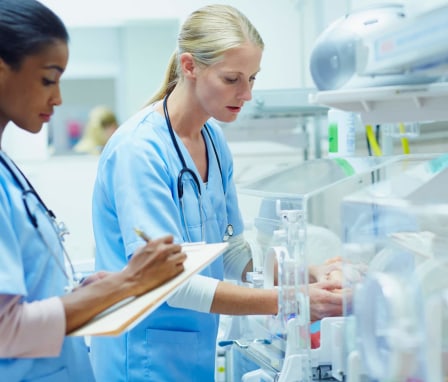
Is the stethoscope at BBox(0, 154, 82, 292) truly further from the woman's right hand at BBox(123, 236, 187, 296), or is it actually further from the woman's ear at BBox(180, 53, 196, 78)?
the woman's ear at BBox(180, 53, 196, 78)

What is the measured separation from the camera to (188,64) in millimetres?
1607

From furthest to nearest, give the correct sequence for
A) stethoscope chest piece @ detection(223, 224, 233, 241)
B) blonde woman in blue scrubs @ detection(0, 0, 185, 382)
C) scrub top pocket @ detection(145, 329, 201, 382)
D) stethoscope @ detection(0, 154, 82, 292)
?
stethoscope chest piece @ detection(223, 224, 233, 241), scrub top pocket @ detection(145, 329, 201, 382), stethoscope @ detection(0, 154, 82, 292), blonde woman in blue scrubs @ detection(0, 0, 185, 382)

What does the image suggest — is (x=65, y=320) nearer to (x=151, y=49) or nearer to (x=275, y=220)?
(x=275, y=220)

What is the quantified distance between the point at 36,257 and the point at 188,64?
0.68 metres

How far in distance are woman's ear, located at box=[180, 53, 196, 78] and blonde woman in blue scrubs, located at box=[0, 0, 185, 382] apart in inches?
19.2

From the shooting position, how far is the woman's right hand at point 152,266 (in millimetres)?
1057

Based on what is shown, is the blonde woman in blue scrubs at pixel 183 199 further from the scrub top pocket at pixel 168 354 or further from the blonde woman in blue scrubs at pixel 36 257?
the blonde woman in blue scrubs at pixel 36 257

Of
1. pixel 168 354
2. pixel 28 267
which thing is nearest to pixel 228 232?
pixel 168 354

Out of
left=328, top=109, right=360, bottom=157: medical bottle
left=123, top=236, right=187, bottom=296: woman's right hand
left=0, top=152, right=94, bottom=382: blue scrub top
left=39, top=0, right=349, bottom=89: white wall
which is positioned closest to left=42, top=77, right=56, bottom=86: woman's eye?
left=0, top=152, right=94, bottom=382: blue scrub top

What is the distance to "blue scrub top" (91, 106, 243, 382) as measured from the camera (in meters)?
1.42

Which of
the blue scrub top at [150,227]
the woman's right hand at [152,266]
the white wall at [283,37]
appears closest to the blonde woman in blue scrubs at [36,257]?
the woman's right hand at [152,266]

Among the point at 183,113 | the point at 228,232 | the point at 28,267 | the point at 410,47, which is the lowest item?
the point at 228,232

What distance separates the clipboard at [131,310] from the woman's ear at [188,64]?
602mm

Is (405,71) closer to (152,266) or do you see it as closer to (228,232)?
(152,266)
